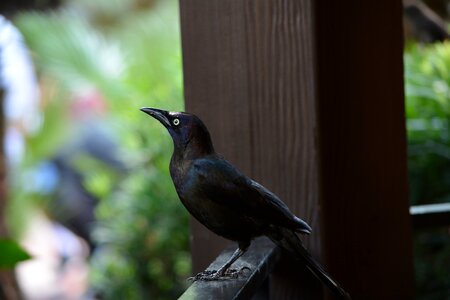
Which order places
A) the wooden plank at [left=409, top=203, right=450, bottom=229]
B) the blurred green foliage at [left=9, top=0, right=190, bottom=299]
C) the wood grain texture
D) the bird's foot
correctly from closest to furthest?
the bird's foot, the wood grain texture, the wooden plank at [left=409, top=203, right=450, bottom=229], the blurred green foliage at [left=9, top=0, right=190, bottom=299]

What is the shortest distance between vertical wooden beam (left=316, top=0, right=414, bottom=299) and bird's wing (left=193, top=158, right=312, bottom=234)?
44cm

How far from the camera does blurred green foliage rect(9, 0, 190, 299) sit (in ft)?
13.6

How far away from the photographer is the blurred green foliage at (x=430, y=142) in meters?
3.21

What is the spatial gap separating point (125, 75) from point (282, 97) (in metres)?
3.63

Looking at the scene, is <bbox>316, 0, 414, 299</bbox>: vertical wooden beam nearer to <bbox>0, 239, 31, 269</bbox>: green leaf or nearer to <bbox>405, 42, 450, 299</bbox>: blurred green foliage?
<bbox>0, 239, 31, 269</bbox>: green leaf

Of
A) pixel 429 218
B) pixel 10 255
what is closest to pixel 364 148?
pixel 429 218

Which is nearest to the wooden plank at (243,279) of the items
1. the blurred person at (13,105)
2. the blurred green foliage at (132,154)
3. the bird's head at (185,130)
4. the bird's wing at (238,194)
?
the bird's wing at (238,194)

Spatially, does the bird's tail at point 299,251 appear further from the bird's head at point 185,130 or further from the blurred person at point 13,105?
the blurred person at point 13,105

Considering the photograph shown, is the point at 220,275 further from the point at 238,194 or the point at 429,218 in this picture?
the point at 429,218

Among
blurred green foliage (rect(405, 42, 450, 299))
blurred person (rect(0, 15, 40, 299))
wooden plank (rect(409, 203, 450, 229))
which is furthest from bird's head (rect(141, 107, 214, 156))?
blurred person (rect(0, 15, 40, 299))

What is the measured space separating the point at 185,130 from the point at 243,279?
0.29m

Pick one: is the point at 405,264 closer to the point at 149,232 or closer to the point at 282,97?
the point at 282,97

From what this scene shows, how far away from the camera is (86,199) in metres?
8.06

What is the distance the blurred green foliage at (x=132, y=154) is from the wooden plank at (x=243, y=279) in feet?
7.65
